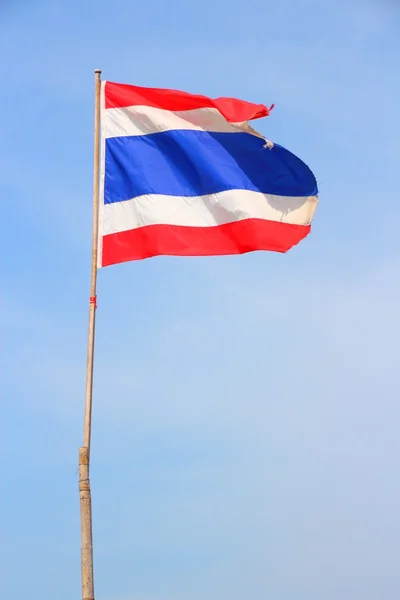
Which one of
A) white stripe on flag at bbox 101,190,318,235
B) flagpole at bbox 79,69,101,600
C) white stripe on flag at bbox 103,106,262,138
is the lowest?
flagpole at bbox 79,69,101,600

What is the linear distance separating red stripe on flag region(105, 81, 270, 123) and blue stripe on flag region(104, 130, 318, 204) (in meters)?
0.58

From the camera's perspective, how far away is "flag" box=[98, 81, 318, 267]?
2055cm

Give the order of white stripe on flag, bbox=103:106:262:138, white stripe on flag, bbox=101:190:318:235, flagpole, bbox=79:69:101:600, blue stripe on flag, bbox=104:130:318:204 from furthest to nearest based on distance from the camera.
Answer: white stripe on flag, bbox=103:106:262:138
blue stripe on flag, bbox=104:130:318:204
white stripe on flag, bbox=101:190:318:235
flagpole, bbox=79:69:101:600

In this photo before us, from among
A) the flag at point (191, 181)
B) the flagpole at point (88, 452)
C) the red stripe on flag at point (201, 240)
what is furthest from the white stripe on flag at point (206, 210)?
the flagpole at point (88, 452)

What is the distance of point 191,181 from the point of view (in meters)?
21.7

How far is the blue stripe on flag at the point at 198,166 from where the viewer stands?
823 inches

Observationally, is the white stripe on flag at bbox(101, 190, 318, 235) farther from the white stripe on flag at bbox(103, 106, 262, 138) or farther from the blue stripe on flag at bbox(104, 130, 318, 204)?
the white stripe on flag at bbox(103, 106, 262, 138)

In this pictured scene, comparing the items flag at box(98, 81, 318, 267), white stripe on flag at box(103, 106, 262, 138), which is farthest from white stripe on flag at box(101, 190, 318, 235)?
white stripe on flag at box(103, 106, 262, 138)

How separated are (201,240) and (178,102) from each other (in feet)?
10.5

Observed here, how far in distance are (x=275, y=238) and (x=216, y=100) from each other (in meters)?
3.32

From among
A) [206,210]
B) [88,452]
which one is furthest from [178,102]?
[88,452]

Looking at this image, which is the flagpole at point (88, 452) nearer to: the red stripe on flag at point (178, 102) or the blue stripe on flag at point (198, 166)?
the blue stripe on flag at point (198, 166)

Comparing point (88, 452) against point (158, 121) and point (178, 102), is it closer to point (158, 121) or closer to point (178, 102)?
point (158, 121)

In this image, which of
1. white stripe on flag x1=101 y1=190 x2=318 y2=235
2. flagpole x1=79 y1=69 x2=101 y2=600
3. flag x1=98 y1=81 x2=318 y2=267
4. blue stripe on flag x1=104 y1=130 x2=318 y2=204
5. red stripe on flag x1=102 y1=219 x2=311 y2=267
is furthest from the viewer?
blue stripe on flag x1=104 y1=130 x2=318 y2=204
